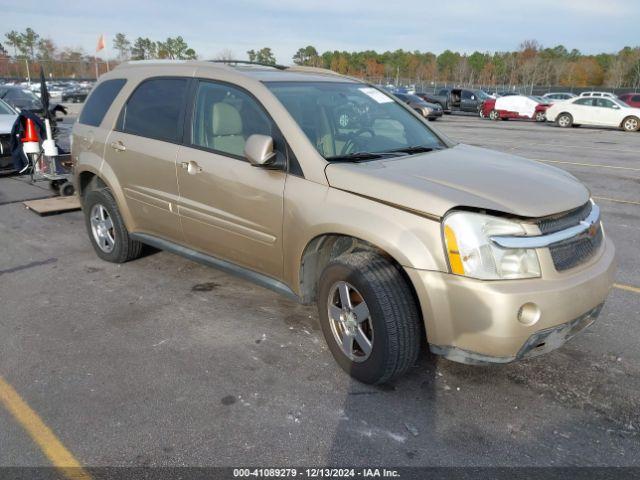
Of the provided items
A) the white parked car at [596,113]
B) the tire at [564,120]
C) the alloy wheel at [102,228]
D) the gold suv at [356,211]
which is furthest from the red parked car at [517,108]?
the alloy wheel at [102,228]

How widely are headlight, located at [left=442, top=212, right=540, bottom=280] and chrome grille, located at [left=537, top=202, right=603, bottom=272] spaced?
0.18m

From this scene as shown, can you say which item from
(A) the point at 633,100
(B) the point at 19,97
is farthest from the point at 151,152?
(A) the point at 633,100

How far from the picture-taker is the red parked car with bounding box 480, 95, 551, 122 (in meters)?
28.6

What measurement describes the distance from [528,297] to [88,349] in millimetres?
2816

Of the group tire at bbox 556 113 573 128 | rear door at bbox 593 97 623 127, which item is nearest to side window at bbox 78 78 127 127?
rear door at bbox 593 97 623 127

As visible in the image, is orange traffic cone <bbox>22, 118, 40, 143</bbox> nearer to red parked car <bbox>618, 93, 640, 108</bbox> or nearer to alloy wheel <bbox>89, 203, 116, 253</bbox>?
alloy wheel <bbox>89, 203, 116, 253</bbox>

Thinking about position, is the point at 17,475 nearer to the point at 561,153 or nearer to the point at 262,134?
the point at 262,134

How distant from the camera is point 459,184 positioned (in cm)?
296

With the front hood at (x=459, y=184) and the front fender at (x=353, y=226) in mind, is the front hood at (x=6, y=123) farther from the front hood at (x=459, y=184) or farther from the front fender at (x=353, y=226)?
the front hood at (x=459, y=184)

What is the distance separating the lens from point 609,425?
2840mm

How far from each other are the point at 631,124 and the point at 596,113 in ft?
5.27

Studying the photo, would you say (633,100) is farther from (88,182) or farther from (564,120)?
(88,182)

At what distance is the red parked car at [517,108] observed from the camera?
93.9 feet

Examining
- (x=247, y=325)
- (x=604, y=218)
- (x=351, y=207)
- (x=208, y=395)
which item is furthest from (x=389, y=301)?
(x=604, y=218)
